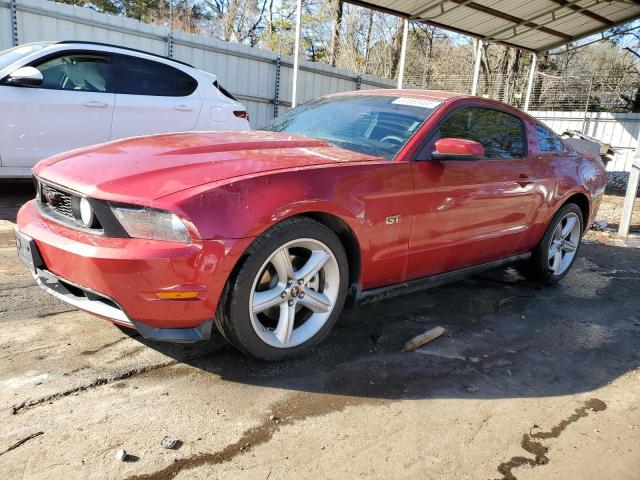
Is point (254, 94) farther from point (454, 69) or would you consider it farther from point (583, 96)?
point (454, 69)

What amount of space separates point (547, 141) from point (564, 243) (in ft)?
3.33

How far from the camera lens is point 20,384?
247 centimetres

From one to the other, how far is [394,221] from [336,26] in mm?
23026

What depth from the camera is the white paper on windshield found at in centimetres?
371

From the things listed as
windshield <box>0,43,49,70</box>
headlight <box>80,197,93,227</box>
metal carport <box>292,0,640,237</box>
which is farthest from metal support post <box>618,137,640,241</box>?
windshield <box>0,43,49,70</box>

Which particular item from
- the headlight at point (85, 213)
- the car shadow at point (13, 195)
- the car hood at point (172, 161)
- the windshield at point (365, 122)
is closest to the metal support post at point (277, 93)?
the car shadow at point (13, 195)

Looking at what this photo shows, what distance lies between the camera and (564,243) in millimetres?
5055

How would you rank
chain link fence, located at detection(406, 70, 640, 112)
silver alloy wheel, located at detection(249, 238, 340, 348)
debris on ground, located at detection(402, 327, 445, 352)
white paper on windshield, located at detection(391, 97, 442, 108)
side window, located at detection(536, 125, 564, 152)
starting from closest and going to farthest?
silver alloy wheel, located at detection(249, 238, 340, 348) < debris on ground, located at detection(402, 327, 445, 352) < white paper on windshield, located at detection(391, 97, 442, 108) < side window, located at detection(536, 125, 564, 152) < chain link fence, located at detection(406, 70, 640, 112)

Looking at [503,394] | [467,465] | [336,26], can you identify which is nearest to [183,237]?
[467,465]

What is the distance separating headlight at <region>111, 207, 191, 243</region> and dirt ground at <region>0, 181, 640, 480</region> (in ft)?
2.44

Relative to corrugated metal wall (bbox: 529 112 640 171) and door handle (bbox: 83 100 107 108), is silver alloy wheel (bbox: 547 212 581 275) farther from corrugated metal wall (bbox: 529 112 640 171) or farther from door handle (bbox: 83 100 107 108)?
corrugated metal wall (bbox: 529 112 640 171)

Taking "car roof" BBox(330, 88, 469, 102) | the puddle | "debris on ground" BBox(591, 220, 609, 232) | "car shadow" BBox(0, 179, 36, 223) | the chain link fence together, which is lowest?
the puddle

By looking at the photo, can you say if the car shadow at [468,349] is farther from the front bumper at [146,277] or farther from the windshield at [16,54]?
the windshield at [16,54]

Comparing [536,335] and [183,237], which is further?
[536,335]
